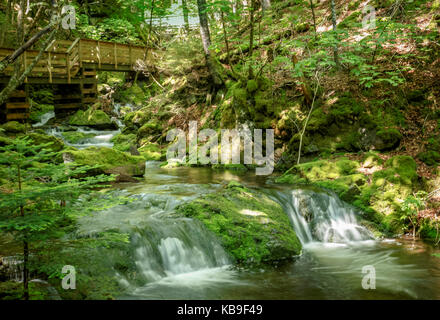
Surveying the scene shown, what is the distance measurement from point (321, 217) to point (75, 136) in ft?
40.0

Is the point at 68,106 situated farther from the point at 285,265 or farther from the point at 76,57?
the point at 285,265

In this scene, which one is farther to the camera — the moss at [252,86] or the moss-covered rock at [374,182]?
the moss at [252,86]

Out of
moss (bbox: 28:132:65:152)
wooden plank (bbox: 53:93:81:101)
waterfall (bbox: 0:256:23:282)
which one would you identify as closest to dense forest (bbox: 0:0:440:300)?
waterfall (bbox: 0:256:23:282)

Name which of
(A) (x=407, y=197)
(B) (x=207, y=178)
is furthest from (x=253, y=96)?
(A) (x=407, y=197)

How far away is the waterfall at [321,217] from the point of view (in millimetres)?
6688

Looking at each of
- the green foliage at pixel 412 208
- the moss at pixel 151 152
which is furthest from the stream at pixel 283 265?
the moss at pixel 151 152

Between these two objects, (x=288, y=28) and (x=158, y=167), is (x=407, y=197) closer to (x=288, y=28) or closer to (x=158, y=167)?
(x=158, y=167)

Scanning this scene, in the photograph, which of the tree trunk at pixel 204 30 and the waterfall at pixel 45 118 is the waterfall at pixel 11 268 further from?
the waterfall at pixel 45 118

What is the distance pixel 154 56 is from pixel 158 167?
11.5 meters

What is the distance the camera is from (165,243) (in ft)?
16.4

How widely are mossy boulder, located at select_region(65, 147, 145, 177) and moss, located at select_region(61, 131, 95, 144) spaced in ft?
21.0

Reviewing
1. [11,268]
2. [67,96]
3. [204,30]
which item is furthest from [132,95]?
[11,268]

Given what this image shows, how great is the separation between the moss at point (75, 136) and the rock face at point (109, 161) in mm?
6499

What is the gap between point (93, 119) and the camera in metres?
17.3
